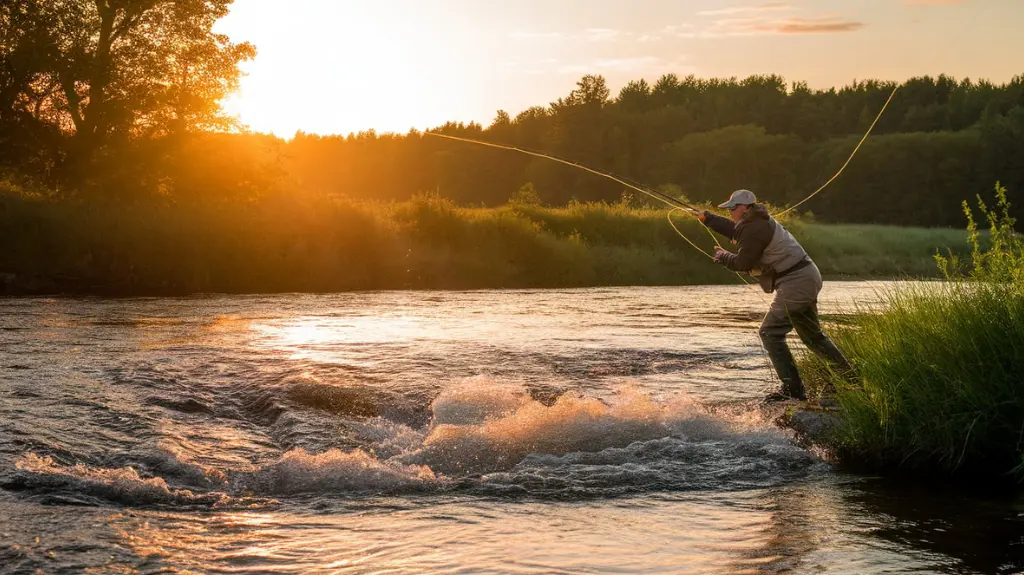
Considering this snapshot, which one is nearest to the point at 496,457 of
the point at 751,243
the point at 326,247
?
the point at 751,243

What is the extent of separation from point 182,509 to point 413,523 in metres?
1.54

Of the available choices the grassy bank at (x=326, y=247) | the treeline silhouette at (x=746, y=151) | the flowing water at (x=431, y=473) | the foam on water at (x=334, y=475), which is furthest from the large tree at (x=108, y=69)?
the treeline silhouette at (x=746, y=151)

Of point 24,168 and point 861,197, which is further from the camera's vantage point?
point 861,197

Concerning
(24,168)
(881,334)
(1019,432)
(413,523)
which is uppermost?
(24,168)

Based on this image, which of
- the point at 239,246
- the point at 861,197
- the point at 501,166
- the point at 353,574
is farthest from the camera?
the point at 501,166

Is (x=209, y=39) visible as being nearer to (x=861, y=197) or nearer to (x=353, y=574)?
(x=353, y=574)

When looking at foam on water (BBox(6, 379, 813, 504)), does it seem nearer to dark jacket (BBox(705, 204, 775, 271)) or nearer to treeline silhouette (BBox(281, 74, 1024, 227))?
dark jacket (BBox(705, 204, 775, 271))

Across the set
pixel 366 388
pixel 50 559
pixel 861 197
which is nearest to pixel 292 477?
pixel 50 559

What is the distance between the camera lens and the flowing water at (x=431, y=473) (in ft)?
18.7

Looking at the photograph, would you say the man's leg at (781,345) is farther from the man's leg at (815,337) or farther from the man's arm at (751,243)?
the man's arm at (751,243)

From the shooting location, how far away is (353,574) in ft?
17.4

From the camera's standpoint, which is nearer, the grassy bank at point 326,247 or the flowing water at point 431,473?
the flowing water at point 431,473

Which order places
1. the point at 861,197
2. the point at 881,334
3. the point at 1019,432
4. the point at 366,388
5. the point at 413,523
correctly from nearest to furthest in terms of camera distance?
the point at 413,523 < the point at 1019,432 < the point at 881,334 < the point at 366,388 < the point at 861,197

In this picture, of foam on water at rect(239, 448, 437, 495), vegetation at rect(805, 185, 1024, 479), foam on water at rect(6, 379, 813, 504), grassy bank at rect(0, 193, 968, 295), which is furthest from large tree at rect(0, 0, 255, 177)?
vegetation at rect(805, 185, 1024, 479)
